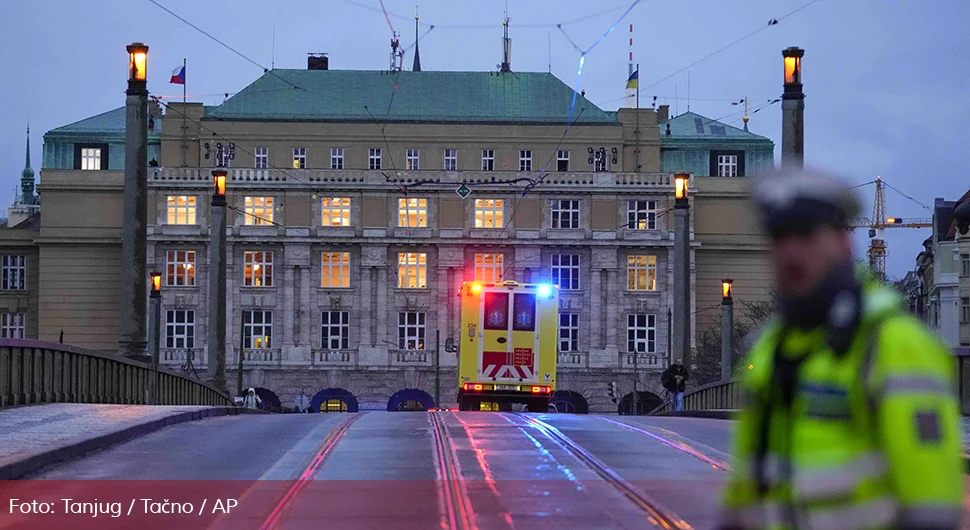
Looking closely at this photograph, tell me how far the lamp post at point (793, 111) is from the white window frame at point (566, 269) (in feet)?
208

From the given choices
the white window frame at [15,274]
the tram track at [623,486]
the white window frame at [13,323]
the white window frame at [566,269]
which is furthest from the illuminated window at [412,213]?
the tram track at [623,486]

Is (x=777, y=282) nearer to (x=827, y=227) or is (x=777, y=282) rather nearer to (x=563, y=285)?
(x=827, y=227)

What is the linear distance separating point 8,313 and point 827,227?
94.1 metres

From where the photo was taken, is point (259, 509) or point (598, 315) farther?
point (598, 315)

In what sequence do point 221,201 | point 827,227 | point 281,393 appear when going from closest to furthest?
point 827,227, point 221,201, point 281,393

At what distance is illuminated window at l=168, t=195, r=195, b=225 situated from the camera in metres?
88.4

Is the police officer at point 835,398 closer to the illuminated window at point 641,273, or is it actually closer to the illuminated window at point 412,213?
the illuminated window at point 412,213

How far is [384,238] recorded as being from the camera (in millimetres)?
87750

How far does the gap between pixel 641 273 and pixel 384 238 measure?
48.6 ft

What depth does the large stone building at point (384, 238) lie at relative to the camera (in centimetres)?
8738

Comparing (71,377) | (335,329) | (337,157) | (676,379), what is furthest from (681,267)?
(337,157)

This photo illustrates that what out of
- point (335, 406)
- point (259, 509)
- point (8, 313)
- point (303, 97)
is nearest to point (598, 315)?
point (335, 406)

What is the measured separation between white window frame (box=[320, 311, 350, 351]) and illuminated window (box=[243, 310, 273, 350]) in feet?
9.76

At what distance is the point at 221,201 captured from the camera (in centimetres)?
4169
